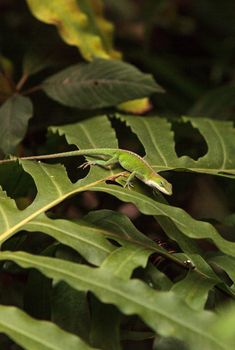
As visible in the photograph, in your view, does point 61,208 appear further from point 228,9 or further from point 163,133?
point 228,9

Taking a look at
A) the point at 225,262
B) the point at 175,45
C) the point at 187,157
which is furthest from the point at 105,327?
the point at 175,45

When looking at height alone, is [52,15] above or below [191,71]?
above

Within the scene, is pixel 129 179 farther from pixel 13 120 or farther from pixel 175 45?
pixel 175 45

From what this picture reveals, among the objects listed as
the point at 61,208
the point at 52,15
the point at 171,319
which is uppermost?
the point at 52,15

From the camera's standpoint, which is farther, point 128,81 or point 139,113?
point 139,113

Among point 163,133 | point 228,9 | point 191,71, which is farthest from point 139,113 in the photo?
point 228,9

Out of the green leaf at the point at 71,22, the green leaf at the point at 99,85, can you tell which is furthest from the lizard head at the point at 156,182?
the green leaf at the point at 71,22

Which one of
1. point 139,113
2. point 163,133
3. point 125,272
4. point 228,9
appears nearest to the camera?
point 125,272
